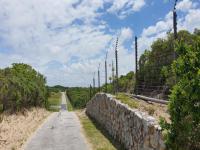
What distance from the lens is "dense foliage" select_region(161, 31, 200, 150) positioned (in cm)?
787

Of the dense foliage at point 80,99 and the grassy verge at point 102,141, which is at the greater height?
the dense foliage at point 80,99

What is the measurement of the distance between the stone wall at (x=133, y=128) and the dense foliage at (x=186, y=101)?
1.43 metres

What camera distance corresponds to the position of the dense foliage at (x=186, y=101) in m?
7.87

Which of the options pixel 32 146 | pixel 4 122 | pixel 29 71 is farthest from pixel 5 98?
pixel 29 71

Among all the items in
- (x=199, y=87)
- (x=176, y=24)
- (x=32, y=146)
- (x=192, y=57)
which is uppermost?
(x=176, y=24)

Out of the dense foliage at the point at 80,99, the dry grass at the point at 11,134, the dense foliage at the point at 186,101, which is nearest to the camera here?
the dense foliage at the point at 186,101

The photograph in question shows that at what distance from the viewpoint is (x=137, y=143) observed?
13.7 m

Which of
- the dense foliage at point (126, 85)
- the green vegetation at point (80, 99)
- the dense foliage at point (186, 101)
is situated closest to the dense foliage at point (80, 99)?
the green vegetation at point (80, 99)

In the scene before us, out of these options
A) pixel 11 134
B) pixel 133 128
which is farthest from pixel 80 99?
pixel 133 128

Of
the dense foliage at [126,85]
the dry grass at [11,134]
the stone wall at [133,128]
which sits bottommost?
the dry grass at [11,134]

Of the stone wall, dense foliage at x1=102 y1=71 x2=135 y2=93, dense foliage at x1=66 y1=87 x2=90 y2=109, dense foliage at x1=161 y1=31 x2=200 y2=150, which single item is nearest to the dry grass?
the stone wall

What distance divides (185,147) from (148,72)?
1032 centimetres

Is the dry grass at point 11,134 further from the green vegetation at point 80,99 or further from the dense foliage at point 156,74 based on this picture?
the green vegetation at point 80,99

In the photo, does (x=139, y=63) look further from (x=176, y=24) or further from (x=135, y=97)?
(x=176, y=24)
